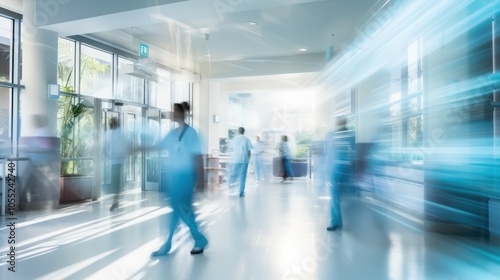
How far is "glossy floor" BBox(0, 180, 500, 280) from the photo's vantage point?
2965mm

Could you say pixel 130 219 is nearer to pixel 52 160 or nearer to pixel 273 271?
pixel 52 160

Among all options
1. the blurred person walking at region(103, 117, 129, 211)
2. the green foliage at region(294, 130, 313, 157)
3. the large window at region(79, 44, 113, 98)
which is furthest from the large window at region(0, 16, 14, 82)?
the green foliage at region(294, 130, 313, 157)

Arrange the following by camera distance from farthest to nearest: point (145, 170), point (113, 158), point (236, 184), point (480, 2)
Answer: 1. point (236, 184)
2. point (145, 170)
3. point (113, 158)
4. point (480, 2)

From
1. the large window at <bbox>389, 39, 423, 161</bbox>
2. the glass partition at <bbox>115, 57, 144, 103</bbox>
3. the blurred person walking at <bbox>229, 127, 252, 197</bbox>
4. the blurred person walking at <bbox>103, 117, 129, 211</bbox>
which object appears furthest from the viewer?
the glass partition at <bbox>115, 57, 144, 103</bbox>

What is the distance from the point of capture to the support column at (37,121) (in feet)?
19.4

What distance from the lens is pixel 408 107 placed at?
6.49m

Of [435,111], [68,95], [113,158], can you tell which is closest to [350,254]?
[435,111]

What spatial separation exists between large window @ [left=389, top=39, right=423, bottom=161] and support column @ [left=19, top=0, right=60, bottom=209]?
20.3ft

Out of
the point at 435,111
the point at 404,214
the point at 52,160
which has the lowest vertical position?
the point at 404,214

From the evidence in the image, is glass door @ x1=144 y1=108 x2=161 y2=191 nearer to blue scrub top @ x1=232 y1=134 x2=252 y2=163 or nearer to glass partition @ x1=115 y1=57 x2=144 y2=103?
glass partition @ x1=115 y1=57 x2=144 y2=103

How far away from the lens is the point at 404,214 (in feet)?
19.6

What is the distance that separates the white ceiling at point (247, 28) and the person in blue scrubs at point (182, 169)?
255cm

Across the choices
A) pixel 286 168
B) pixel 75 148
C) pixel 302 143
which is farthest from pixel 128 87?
pixel 302 143

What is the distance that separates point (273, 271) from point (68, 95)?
5980 millimetres
